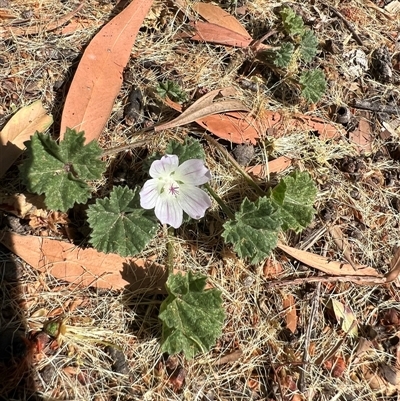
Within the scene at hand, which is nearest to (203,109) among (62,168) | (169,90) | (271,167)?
(169,90)

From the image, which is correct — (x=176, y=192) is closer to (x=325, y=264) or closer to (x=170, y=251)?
(x=170, y=251)

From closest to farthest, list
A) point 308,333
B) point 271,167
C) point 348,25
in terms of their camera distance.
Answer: point 308,333 < point 271,167 < point 348,25

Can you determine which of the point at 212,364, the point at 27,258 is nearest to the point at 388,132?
the point at 212,364

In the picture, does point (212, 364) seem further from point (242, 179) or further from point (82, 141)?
point (82, 141)

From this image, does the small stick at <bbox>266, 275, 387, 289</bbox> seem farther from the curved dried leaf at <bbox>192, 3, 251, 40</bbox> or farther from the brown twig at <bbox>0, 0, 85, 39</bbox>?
the brown twig at <bbox>0, 0, 85, 39</bbox>

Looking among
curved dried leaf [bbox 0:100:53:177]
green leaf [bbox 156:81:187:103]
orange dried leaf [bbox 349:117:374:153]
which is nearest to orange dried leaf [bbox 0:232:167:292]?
curved dried leaf [bbox 0:100:53:177]

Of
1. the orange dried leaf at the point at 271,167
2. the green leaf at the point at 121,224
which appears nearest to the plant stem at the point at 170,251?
the green leaf at the point at 121,224
